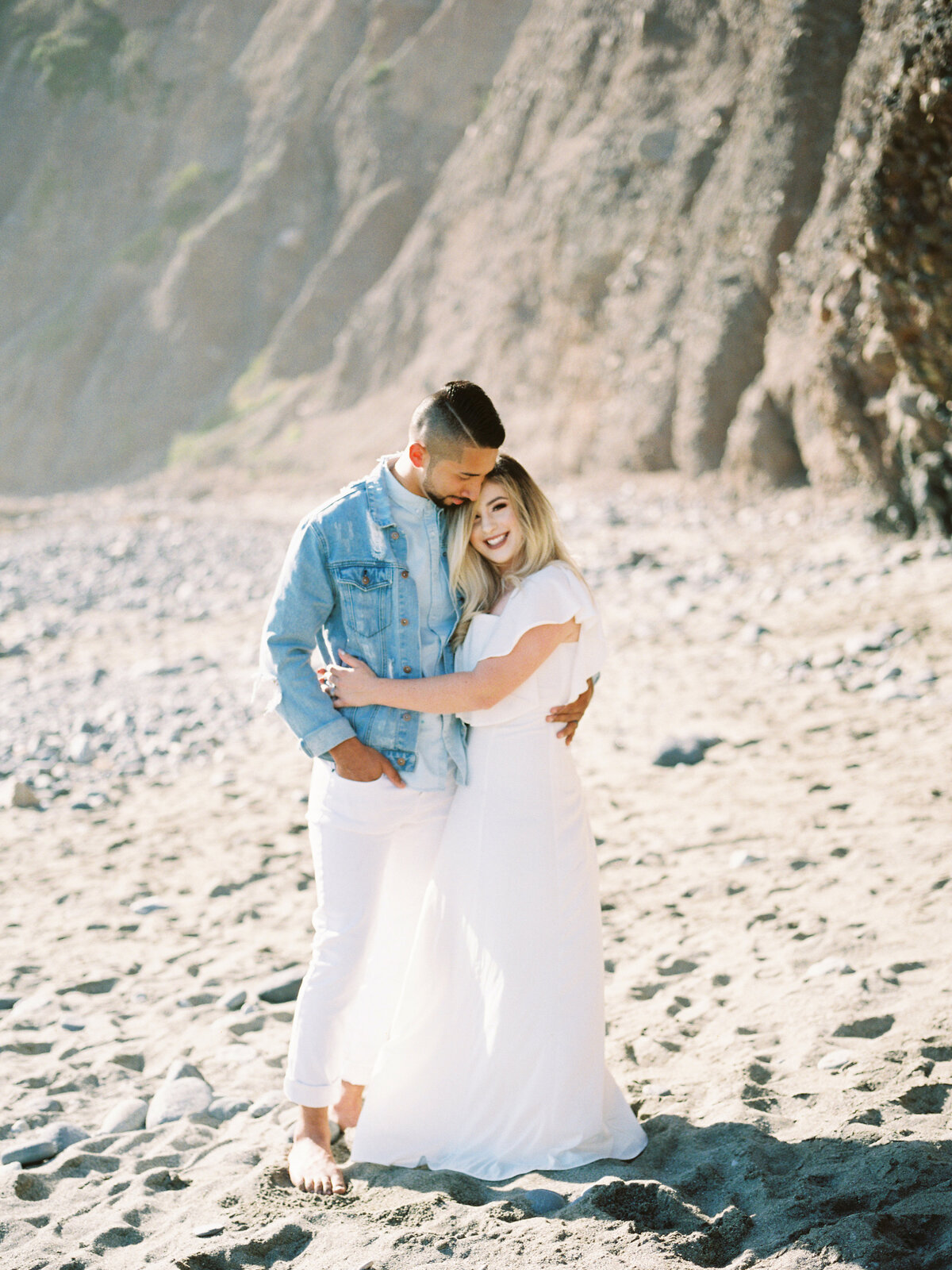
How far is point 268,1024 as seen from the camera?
13.5 ft

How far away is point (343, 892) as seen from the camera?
3039 millimetres

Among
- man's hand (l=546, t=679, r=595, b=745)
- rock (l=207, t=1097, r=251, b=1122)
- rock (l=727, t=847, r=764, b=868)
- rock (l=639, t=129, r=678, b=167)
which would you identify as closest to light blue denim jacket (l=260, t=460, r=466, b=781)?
man's hand (l=546, t=679, r=595, b=745)

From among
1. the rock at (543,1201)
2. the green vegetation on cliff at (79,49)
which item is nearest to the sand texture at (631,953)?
the rock at (543,1201)

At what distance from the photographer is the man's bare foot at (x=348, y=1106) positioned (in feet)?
10.8

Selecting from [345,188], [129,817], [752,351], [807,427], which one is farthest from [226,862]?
[345,188]

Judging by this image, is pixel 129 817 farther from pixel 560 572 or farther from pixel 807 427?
pixel 807 427

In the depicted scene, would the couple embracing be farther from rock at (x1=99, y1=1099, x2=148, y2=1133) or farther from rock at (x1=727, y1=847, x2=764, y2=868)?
rock at (x1=727, y1=847, x2=764, y2=868)

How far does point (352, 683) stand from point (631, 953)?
1.92 metres

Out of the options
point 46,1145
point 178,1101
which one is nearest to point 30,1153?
point 46,1145

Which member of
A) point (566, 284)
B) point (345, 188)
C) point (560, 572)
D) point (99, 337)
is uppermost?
point (345, 188)

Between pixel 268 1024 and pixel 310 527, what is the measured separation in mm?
2042

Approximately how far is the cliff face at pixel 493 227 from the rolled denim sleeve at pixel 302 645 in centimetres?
523

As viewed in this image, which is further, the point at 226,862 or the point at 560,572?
the point at 226,862

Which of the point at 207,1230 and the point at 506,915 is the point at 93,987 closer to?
the point at 207,1230
